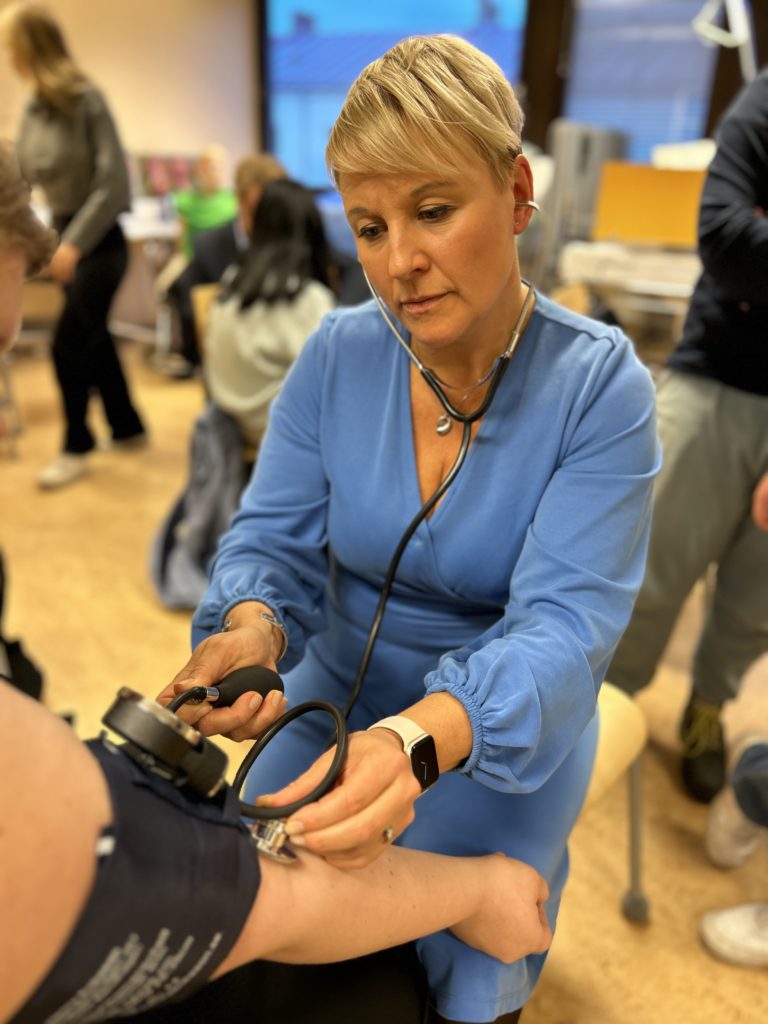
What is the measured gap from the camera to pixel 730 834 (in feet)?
5.14

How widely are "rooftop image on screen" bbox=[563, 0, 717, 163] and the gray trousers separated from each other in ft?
12.9

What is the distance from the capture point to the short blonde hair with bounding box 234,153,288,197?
2.71 metres

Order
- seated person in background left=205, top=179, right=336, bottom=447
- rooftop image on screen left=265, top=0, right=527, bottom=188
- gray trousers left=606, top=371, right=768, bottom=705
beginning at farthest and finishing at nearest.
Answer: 1. rooftop image on screen left=265, top=0, right=527, bottom=188
2. seated person in background left=205, top=179, right=336, bottom=447
3. gray trousers left=606, top=371, right=768, bottom=705

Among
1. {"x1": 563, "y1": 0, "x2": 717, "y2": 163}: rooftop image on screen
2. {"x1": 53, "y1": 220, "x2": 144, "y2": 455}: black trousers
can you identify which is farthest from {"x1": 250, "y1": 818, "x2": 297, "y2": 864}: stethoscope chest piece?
{"x1": 563, "y1": 0, "x2": 717, "y2": 163}: rooftop image on screen

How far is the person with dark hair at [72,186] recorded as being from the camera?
112 inches

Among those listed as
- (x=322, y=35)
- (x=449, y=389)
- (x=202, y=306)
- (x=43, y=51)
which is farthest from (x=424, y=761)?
(x=322, y=35)

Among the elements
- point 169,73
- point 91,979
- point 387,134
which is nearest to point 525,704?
point 91,979

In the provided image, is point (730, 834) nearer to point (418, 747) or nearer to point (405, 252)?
point (418, 747)

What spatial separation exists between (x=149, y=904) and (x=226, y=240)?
3075 millimetres

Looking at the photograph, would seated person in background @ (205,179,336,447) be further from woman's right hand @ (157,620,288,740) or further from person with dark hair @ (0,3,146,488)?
woman's right hand @ (157,620,288,740)

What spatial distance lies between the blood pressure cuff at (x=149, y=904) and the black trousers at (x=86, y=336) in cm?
291

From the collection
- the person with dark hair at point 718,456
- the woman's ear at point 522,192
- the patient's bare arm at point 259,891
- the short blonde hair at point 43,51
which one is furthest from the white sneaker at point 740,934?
the short blonde hair at point 43,51

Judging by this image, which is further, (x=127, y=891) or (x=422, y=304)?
(x=422, y=304)

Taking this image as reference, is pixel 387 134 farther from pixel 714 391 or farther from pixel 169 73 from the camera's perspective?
pixel 169 73
